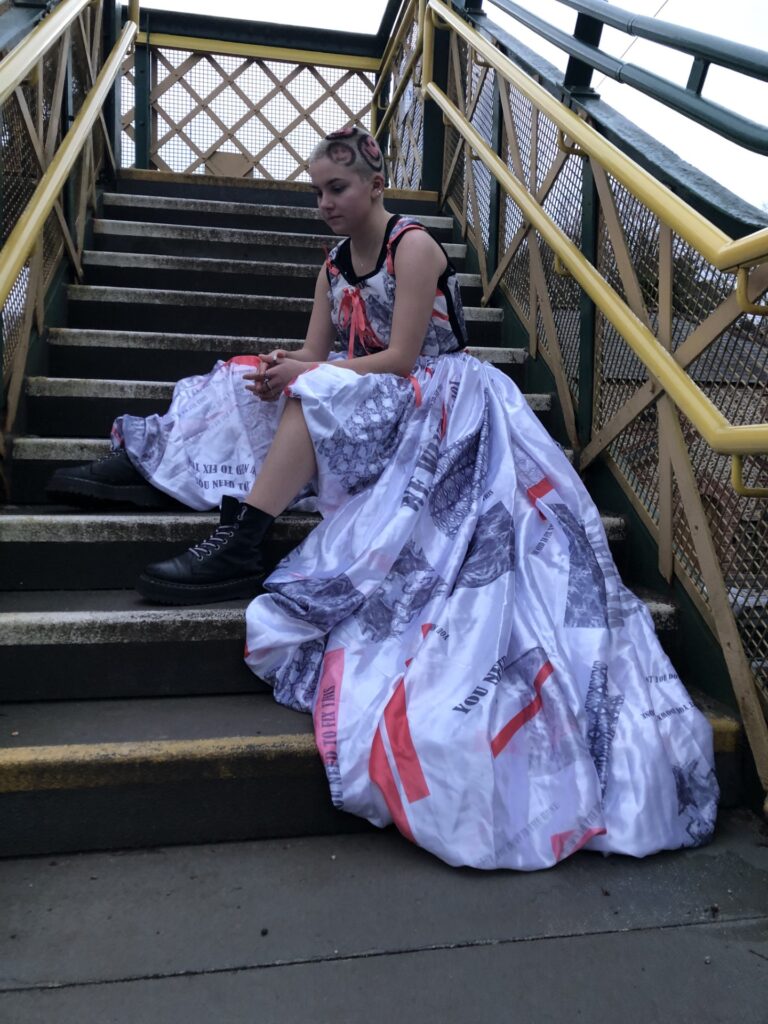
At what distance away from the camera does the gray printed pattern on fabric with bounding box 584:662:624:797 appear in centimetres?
137

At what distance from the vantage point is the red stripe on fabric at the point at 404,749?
1.28 meters

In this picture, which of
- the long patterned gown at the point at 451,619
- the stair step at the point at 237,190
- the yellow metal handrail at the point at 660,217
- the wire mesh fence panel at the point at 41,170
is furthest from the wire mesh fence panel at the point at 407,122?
the long patterned gown at the point at 451,619

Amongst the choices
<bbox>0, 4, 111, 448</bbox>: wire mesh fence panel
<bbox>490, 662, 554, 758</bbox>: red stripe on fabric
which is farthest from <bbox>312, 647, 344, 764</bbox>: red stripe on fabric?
<bbox>0, 4, 111, 448</bbox>: wire mesh fence panel

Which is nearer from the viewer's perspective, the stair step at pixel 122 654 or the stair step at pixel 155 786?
the stair step at pixel 155 786

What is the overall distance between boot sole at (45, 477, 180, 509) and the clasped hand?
38 centimetres

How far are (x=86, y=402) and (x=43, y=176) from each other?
69 centimetres

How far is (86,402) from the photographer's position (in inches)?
89.7

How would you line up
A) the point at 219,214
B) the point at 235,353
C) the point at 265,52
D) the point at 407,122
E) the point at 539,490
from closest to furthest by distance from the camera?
the point at 539,490 < the point at 235,353 < the point at 219,214 < the point at 407,122 < the point at 265,52

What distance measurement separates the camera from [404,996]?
1.00 m

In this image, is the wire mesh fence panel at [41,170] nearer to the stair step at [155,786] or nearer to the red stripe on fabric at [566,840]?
the stair step at [155,786]

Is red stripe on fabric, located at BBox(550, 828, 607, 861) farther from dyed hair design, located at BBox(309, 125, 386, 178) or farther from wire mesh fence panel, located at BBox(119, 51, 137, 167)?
wire mesh fence panel, located at BBox(119, 51, 137, 167)

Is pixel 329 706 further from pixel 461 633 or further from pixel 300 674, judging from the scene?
pixel 461 633

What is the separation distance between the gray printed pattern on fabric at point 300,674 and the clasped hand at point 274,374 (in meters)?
0.61

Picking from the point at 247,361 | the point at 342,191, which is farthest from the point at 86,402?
the point at 342,191
